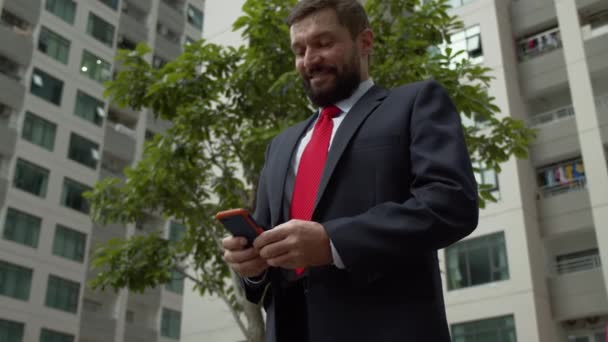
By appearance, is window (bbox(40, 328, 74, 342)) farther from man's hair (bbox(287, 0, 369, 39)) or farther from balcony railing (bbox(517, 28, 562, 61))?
man's hair (bbox(287, 0, 369, 39))

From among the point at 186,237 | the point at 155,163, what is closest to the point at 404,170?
the point at 155,163

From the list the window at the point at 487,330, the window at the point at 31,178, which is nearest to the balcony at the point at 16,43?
the window at the point at 31,178

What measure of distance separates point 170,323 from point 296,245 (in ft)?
124

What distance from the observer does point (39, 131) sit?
32.8m

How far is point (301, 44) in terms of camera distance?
8.07ft

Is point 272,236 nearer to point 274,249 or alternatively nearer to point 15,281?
point 274,249

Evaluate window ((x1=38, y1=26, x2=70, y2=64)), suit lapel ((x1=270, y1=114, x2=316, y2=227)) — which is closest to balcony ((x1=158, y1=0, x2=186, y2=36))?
window ((x1=38, y1=26, x2=70, y2=64))

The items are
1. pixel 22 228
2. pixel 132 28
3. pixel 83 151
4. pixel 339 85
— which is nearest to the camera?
pixel 339 85

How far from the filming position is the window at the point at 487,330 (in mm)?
19062

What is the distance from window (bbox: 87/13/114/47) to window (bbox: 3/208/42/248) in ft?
34.1

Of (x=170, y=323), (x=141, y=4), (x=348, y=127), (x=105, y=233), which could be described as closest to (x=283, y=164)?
(x=348, y=127)

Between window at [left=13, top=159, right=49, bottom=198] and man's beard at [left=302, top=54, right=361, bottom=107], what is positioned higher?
window at [left=13, top=159, right=49, bottom=198]

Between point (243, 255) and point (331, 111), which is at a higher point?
point (331, 111)

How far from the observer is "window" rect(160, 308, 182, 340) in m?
37.7
